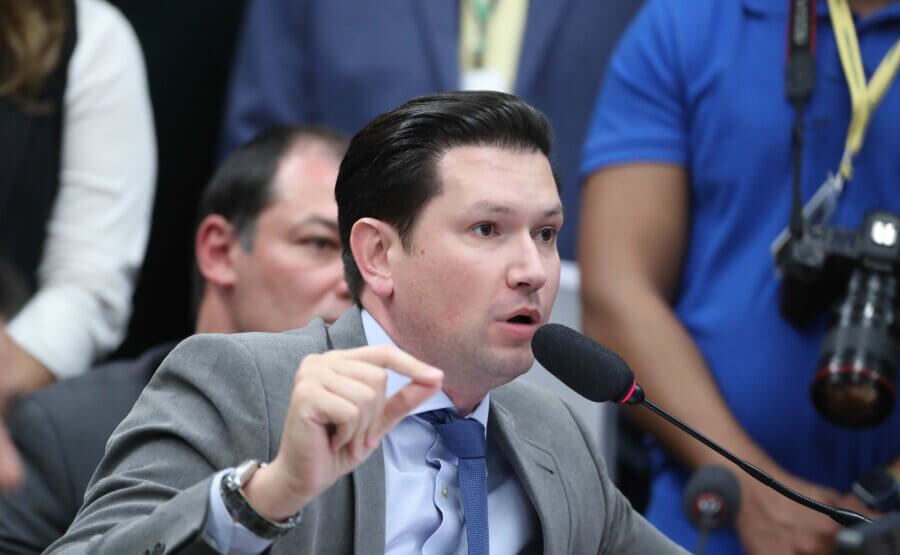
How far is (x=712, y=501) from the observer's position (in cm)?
187

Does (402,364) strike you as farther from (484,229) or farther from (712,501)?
(712,501)

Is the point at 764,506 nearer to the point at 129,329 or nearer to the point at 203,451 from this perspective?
the point at 203,451

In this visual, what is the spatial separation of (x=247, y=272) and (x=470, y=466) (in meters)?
1.12

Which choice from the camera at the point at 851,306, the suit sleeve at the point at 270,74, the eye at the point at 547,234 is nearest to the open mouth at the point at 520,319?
the eye at the point at 547,234

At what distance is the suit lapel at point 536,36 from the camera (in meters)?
3.12

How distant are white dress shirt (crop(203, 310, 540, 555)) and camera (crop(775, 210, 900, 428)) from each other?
682 mm

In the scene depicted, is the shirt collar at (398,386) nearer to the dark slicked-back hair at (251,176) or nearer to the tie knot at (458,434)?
the tie knot at (458,434)

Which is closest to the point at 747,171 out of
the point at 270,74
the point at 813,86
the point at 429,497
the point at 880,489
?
the point at 813,86

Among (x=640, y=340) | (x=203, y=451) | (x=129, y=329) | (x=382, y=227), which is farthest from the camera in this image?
(x=129, y=329)

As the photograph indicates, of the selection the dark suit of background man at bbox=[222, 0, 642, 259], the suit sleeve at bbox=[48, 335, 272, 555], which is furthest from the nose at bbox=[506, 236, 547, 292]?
the dark suit of background man at bbox=[222, 0, 642, 259]

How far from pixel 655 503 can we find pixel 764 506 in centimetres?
25

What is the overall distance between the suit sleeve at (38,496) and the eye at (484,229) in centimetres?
87

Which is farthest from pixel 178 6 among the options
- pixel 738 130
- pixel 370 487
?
pixel 370 487

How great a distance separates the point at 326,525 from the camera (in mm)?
1653
